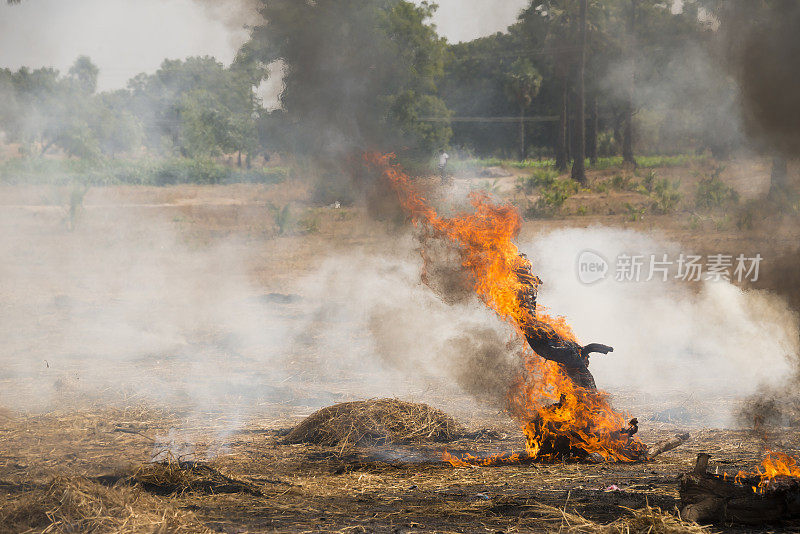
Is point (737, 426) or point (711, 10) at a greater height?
point (711, 10)

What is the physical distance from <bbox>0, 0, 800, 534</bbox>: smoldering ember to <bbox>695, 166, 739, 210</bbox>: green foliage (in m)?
0.12

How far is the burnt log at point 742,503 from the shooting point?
4.46 meters

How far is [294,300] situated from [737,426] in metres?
8.99

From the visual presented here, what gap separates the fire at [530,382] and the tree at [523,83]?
32574 millimetres

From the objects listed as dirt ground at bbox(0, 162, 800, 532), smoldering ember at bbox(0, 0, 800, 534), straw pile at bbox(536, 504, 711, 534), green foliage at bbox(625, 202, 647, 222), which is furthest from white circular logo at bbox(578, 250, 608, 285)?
green foliage at bbox(625, 202, 647, 222)

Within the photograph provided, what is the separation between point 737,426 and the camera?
747 cm

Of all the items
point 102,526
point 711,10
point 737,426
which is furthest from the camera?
point 711,10

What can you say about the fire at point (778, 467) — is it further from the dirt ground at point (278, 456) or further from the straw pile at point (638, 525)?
the straw pile at point (638, 525)

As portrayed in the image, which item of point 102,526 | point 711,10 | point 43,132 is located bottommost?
point 102,526

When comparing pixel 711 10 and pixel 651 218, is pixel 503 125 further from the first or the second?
pixel 711 10

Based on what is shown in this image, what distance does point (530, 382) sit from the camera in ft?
22.9

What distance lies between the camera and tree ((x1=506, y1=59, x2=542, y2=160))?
127 feet

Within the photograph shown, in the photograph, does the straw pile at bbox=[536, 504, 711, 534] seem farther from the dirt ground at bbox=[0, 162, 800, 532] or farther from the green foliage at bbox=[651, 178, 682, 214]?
the green foliage at bbox=[651, 178, 682, 214]

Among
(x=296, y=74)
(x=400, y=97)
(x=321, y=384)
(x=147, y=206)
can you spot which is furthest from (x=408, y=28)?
(x=147, y=206)
